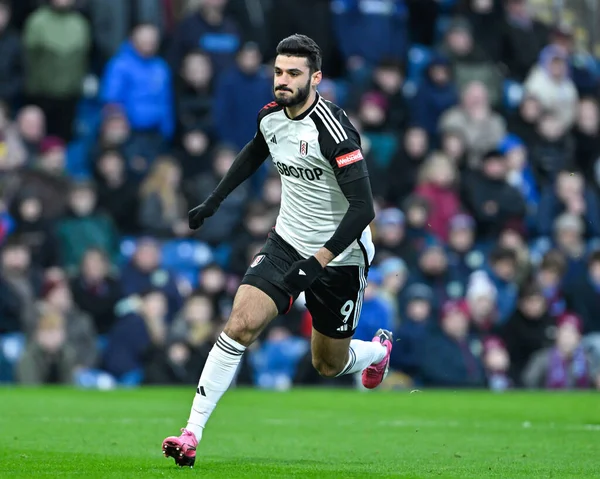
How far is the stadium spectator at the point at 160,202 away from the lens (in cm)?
1906

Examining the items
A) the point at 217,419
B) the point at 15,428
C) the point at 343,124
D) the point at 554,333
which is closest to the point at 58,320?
the point at 217,419

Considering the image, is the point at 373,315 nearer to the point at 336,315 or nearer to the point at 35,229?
the point at 35,229

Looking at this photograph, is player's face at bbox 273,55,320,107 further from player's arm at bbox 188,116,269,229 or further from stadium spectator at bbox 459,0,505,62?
stadium spectator at bbox 459,0,505,62

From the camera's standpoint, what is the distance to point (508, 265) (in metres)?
19.7

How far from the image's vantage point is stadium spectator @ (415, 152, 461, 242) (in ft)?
66.0

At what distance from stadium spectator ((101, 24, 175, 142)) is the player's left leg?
9.77m

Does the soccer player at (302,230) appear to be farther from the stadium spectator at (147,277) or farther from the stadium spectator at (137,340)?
the stadium spectator at (147,277)

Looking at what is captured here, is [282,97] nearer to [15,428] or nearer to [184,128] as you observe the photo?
[15,428]

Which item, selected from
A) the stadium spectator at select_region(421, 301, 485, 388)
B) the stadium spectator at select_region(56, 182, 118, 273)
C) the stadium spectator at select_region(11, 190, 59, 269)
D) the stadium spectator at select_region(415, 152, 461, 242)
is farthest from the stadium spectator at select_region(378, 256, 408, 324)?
the stadium spectator at select_region(11, 190, 59, 269)

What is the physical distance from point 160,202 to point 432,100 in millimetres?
5092

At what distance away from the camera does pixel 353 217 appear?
911cm

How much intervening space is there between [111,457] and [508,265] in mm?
11217

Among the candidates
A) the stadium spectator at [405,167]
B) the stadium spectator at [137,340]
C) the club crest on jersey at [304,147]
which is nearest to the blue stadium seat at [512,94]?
the stadium spectator at [405,167]

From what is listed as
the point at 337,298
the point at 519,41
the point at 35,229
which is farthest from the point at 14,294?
the point at 519,41
